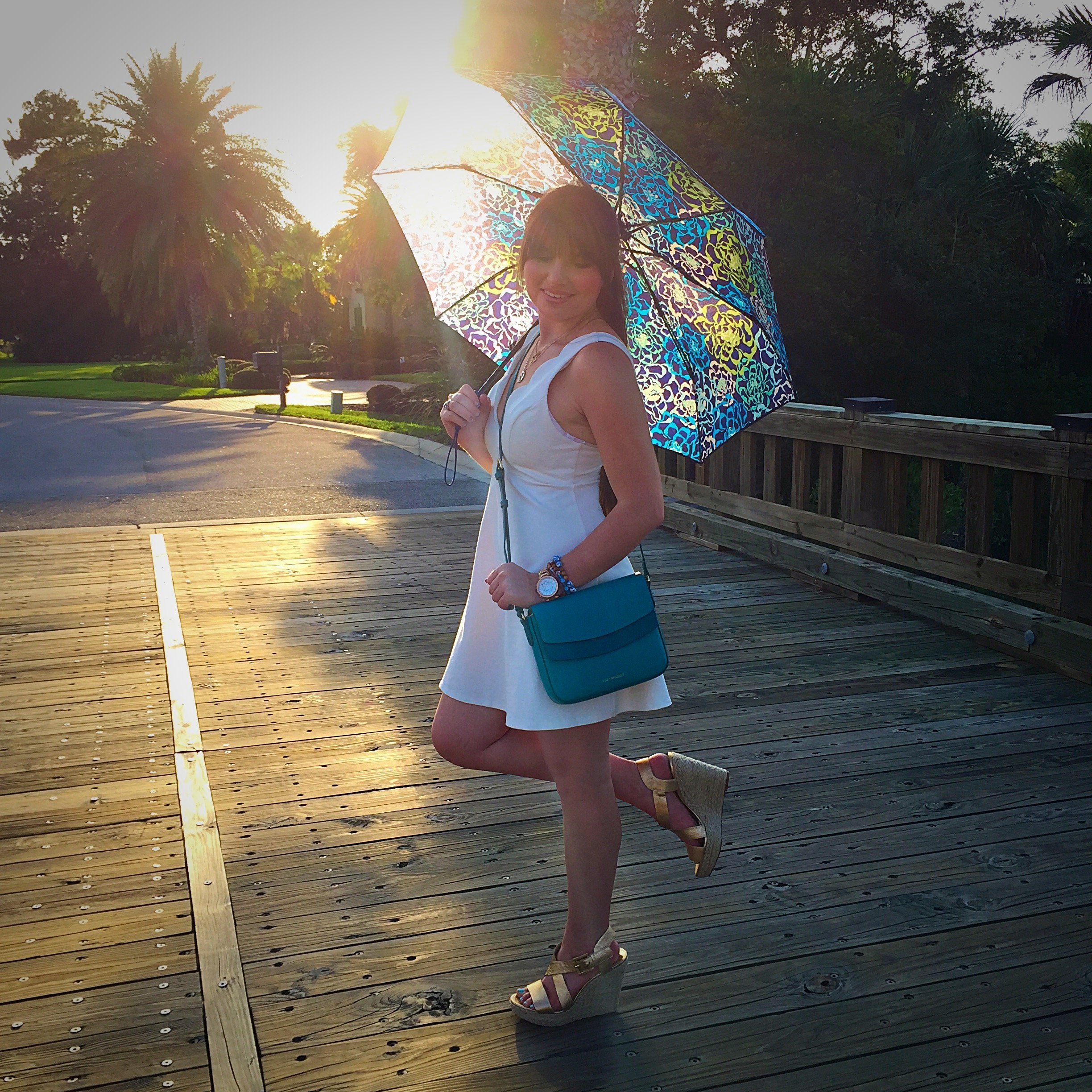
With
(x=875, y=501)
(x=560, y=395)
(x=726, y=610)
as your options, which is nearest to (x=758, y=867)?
(x=560, y=395)

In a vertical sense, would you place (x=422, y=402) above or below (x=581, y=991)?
above

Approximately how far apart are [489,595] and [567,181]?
53.2 inches

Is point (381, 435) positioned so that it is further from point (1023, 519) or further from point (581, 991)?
point (581, 991)

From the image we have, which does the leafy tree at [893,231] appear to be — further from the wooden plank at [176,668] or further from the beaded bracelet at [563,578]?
the beaded bracelet at [563,578]

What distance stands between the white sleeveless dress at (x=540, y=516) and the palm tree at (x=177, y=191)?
32855mm

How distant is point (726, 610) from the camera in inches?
242

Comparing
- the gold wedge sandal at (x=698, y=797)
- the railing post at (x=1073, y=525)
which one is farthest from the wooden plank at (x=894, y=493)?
the gold wedge sandal at (x=698, y=797)

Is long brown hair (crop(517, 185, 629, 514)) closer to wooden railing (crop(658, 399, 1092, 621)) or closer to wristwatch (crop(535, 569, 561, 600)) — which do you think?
wristwatch (crop(535, 569, 561, 600))

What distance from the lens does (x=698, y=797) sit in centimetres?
262

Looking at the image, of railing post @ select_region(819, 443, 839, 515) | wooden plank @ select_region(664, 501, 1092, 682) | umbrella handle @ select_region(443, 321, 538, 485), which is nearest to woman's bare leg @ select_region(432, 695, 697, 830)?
umbrella handle @ select_region(443, 321, 538, 485)

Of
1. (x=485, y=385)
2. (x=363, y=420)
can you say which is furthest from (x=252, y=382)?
(x=485, y=385)

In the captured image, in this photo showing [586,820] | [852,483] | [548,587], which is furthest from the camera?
[852,483]

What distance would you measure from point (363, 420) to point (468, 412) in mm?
17196

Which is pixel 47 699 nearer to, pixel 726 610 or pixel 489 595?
pixel 489 595
